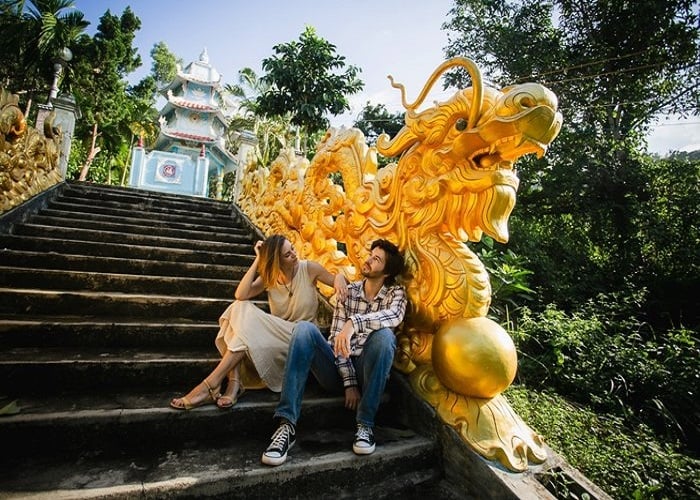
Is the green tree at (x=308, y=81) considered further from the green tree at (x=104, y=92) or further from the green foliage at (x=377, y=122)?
the green tree at (x=104, y=92)

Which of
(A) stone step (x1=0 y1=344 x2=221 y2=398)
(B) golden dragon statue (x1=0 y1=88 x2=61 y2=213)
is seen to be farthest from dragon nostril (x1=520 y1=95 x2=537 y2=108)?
(B) golden dragon statue (x1=0 y1=88 x2=61 y2=213)

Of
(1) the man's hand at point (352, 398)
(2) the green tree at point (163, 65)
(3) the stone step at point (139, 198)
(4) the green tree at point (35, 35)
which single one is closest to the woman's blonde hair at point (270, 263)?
(1) the man's hand at point (352, 398)

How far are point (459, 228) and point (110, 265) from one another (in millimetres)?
2999

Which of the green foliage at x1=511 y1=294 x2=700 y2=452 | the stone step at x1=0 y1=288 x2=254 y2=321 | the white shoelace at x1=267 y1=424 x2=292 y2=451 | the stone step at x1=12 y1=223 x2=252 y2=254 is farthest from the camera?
the stone step at x1=12 y1=223 x2=252 y2=254

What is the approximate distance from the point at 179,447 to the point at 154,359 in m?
0.59

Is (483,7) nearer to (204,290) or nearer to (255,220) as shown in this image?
(255,220)

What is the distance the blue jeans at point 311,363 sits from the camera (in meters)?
1.76

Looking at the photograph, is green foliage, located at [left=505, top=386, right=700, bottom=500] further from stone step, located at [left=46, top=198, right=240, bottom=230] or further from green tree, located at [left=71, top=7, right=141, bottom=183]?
green tree, located at [left=71, top=7, right=141, bottom=183]

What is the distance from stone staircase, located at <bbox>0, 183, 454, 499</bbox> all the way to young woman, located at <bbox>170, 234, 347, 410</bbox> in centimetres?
11

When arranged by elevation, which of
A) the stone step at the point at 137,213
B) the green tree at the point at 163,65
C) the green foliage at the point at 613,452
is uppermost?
the green tree at the point at 163,65

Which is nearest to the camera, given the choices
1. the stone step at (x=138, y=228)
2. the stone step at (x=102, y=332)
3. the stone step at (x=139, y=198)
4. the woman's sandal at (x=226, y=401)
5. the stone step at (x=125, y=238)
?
the woman's sandal at (x=226, y=401)

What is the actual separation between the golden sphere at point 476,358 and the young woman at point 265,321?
26.0 inches

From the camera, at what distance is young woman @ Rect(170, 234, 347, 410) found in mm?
1903

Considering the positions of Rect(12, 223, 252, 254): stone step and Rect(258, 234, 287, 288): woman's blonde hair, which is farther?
Rect(12, 223, 252, 254): stone step
